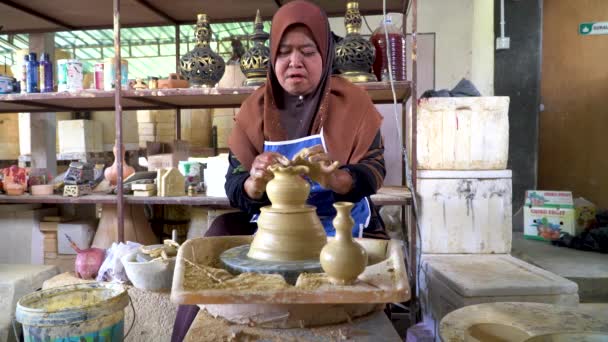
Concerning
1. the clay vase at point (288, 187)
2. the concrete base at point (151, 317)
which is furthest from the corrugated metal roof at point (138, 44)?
the clay vase at point (288, 187)

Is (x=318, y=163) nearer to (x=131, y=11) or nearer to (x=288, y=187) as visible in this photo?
(x=288, y=187)

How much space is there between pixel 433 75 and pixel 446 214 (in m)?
3.46

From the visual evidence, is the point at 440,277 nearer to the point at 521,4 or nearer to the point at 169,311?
the point at 169,311

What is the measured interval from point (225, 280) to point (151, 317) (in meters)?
1.63

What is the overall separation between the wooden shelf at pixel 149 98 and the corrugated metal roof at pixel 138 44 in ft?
22.8

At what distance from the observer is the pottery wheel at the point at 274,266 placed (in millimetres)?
1188

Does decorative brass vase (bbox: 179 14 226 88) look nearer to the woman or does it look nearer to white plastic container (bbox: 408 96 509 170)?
the woman

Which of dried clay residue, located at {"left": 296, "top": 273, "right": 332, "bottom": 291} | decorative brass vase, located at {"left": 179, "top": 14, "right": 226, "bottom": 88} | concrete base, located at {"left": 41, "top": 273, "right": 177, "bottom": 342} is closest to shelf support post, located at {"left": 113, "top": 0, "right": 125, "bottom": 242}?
decorative brass vase, located at {"left": 179, "top": 14, "right": 226, "bottom": 88}

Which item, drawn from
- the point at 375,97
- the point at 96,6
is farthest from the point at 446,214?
the point at 96,6

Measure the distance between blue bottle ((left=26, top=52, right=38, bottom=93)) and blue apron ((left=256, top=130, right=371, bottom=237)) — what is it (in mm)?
2039

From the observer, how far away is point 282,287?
1037 millimetres

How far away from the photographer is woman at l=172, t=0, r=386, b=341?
67.2 inches

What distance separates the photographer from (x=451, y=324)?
48.6 inches

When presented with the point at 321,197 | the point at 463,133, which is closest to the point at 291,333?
the point at 321,197
